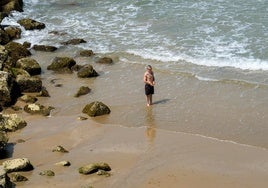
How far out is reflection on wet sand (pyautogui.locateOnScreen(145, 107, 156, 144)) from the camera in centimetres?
1550

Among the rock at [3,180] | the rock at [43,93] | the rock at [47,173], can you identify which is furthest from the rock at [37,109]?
the rock at [3,180]

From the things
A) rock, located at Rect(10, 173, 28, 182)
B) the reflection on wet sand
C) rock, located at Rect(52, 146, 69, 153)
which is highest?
rock, located at Rect(10, 173, 28, 182)

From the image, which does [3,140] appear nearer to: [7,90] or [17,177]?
[17,177]

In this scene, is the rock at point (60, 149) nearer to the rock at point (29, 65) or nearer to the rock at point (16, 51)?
the rock at point (29, 65)

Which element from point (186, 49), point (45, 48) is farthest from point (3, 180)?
point (45, 48)

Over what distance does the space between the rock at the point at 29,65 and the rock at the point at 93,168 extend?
31.6 ft

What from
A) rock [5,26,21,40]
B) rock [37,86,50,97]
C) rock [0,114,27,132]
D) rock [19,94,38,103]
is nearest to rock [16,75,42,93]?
rock [37,86,50,97]

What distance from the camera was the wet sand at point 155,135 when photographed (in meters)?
12.9

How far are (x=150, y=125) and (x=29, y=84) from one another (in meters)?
5.96

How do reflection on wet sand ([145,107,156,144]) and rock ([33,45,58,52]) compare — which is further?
rock ([33,45,58,52])

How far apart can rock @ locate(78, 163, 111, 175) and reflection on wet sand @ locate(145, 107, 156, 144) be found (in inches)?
91.8

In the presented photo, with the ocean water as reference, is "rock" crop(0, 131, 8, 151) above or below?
above

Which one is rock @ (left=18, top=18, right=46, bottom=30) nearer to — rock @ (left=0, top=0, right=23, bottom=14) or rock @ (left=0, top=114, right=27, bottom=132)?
rock @ (left=0, top=0, right=23, bottom=14)

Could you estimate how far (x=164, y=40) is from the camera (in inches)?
991
